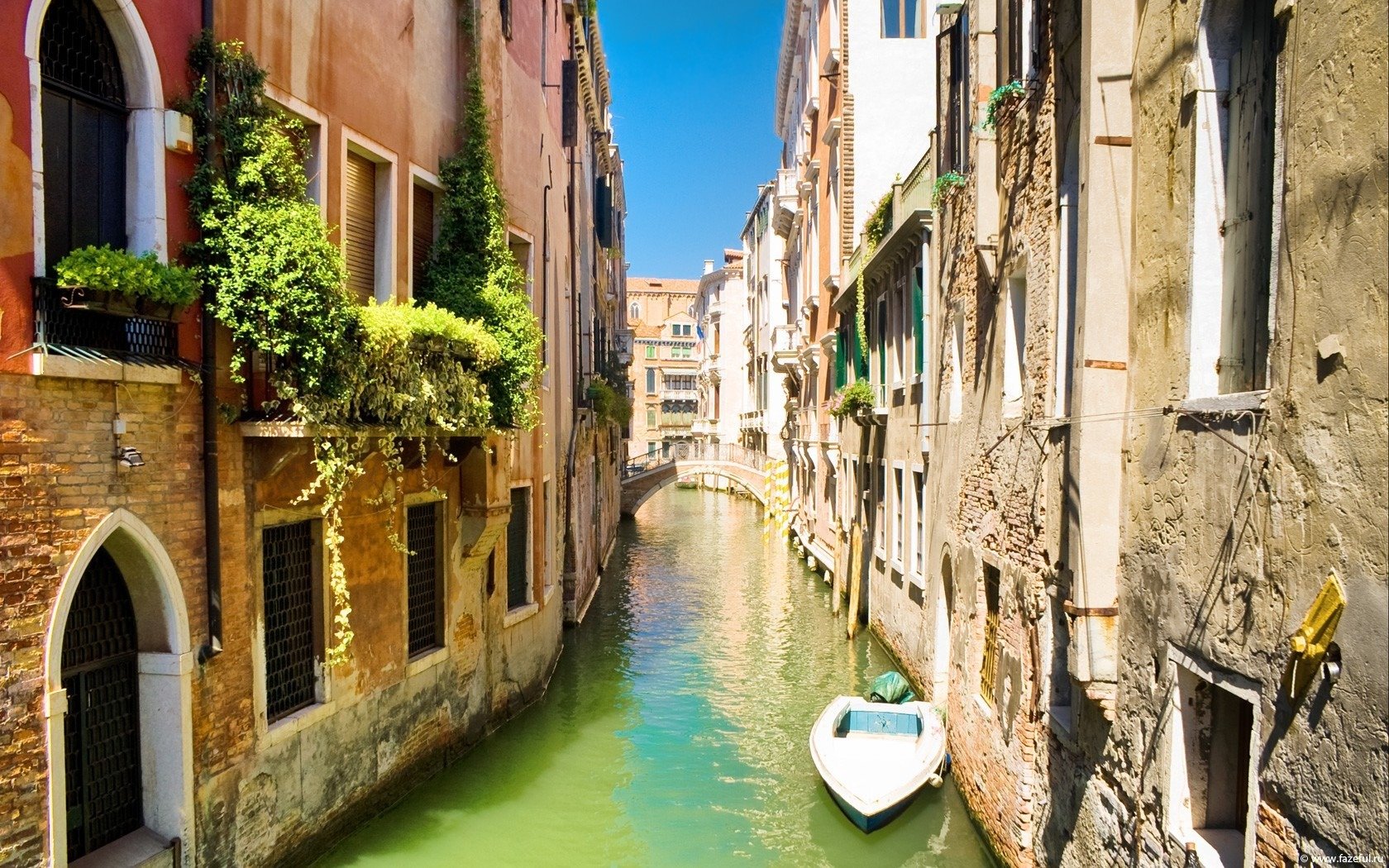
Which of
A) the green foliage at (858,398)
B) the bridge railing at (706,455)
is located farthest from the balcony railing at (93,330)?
the bridge railing at (706,455)

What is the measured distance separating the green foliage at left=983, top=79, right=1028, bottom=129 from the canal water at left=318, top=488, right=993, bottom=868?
6.52 metres

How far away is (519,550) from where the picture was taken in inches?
479

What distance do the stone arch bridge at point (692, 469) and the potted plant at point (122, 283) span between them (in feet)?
98.4

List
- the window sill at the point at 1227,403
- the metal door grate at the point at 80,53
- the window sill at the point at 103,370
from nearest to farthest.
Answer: the window sill at the point at 1227,403 → the window sill at the point at 103,370 → the metal door grate at the point at 80,53

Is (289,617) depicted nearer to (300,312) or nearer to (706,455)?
(300,312)

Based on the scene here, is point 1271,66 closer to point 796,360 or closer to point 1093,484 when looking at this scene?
point 1093,484

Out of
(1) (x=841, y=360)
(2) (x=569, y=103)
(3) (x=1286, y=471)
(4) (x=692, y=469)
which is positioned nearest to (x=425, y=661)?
(3) (x=1286, y=471)

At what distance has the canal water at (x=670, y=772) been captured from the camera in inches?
336

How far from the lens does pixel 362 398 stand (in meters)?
7.23

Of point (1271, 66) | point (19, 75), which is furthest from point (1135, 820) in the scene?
point (19, 75)

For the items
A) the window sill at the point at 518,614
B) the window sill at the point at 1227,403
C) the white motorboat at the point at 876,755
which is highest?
the window sill at the point at 1227,403

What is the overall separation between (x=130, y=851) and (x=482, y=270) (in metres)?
5.76

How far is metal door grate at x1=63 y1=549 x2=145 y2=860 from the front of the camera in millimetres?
5574

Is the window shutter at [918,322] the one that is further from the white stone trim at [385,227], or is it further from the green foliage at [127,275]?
the green foliage at [127,275]
